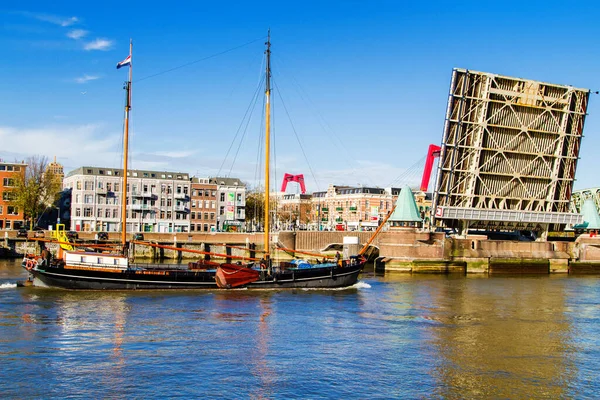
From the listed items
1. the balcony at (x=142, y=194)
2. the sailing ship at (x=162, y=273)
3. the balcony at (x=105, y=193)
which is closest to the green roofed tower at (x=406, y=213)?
the sailing ship at (x=162, y=273)

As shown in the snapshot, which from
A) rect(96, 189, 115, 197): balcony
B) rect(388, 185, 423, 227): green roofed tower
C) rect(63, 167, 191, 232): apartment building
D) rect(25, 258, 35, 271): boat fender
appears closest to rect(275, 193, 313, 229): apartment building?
rect(63, 167, 191, 232): apartment building

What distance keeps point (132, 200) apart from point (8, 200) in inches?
631

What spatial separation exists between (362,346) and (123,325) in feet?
37.8

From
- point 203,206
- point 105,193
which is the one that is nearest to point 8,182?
point 105,193

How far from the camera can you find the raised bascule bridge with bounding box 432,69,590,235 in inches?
2544

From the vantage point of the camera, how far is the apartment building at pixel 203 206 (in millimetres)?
101625

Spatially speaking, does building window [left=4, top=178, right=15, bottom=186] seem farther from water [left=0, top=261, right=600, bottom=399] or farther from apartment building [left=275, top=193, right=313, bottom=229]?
apartment building [left=275, top=193, right=313, bottom=229]

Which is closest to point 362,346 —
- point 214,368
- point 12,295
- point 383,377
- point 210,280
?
point 383,377

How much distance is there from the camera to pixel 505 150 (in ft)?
220

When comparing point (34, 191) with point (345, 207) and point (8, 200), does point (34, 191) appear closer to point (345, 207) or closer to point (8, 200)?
point (8, 200)

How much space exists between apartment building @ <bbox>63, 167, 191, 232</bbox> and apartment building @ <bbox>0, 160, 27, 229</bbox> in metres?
7.05

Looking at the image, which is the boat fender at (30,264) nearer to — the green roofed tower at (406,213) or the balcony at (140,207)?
the green roofed tower at (406,213)

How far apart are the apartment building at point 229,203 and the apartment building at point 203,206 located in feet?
3.07

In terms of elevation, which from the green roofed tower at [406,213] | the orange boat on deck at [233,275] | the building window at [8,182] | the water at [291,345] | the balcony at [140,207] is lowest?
the water at [291,345]
